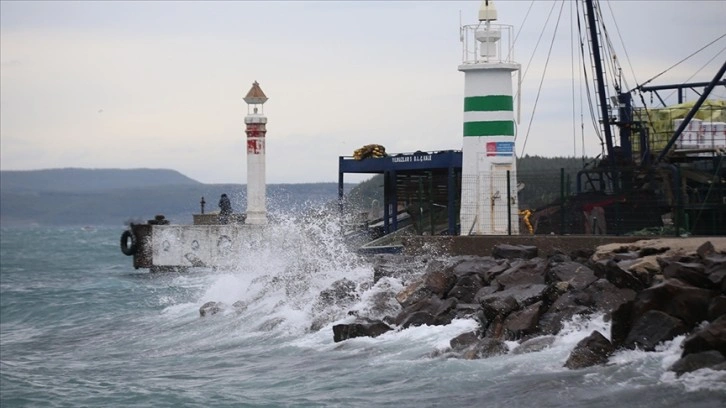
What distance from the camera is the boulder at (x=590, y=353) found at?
12258mm

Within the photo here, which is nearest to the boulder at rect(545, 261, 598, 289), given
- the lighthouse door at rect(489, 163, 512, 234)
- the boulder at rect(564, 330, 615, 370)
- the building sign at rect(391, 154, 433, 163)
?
the boulder at rect(564, 330, 615, 370)

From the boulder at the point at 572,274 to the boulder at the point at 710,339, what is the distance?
129 inches

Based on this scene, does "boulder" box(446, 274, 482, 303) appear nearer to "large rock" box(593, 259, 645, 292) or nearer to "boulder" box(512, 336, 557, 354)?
"large rock" box(593, 259, 645, 292)

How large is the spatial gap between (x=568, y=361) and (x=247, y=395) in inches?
147

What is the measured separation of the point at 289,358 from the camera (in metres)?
15.8

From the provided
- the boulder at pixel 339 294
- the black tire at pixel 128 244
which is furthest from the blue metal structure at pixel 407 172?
the black tire at pixel 128 244

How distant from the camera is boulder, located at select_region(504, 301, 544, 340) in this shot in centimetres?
1382

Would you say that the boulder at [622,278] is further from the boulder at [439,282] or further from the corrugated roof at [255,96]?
the corrugated roof at [255,96]

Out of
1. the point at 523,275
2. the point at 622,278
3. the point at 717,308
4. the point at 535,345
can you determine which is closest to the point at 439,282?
the point at 523,275

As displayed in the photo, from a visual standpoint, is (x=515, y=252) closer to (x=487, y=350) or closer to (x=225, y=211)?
(x=487, y=350)

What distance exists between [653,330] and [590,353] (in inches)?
26.8

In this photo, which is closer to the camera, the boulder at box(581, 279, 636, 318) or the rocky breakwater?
the rocky breakwater

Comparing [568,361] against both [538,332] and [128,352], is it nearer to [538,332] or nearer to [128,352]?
[538,332]

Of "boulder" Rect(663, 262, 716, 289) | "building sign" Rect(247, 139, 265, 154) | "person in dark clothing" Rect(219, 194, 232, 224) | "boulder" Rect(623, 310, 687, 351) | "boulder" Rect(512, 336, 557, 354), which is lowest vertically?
"boulder" Rect(512, 336, 557, 354)
